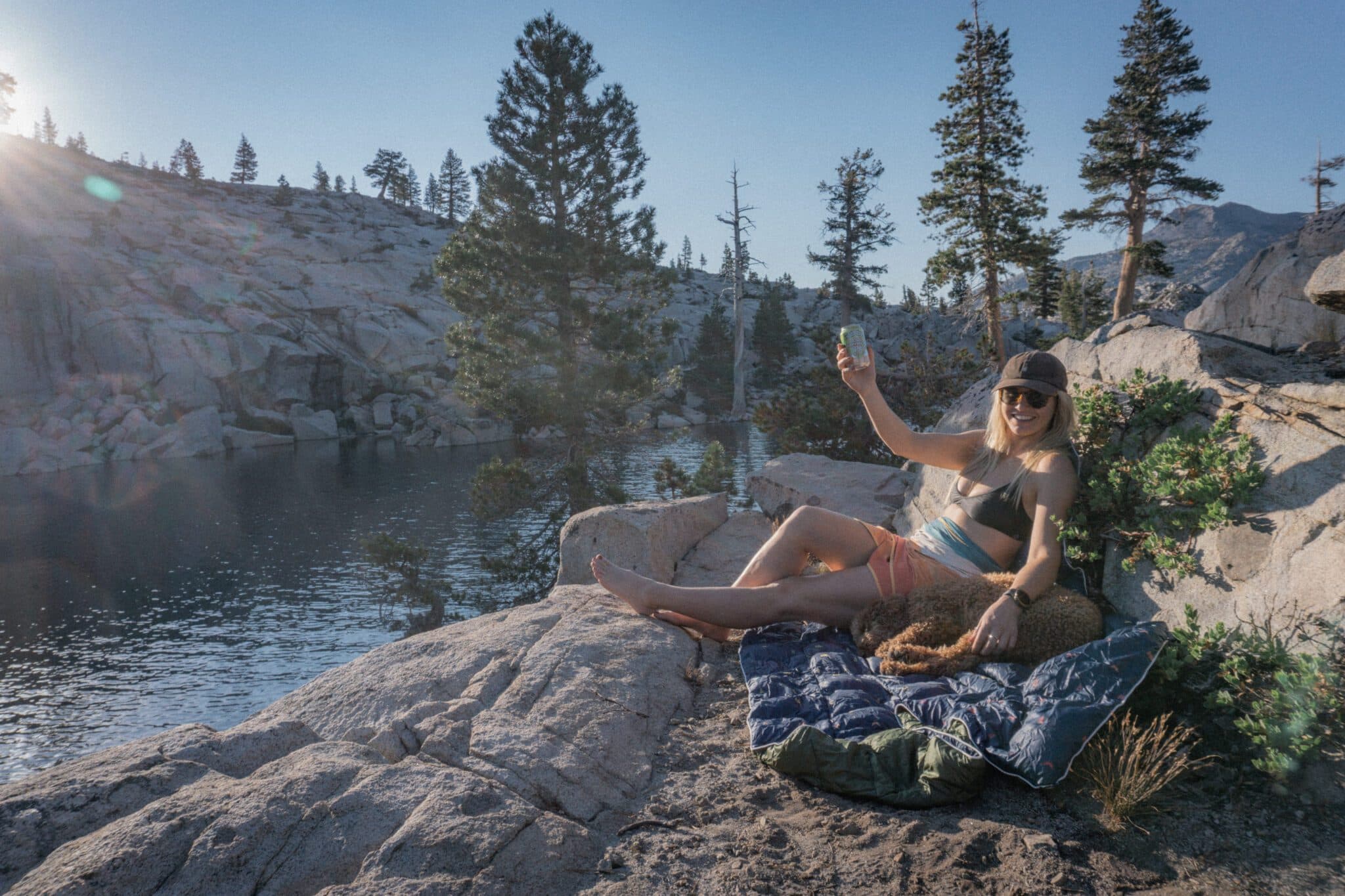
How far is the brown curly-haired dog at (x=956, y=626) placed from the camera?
12.8 feet

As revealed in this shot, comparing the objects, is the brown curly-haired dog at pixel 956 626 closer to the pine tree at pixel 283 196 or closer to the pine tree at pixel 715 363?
the pine tree at pixel 715 363

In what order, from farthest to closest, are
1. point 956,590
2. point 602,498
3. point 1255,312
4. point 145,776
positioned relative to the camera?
point 602,498, point 1255,312, point 956,590, point 145,776

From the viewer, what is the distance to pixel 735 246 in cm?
4809

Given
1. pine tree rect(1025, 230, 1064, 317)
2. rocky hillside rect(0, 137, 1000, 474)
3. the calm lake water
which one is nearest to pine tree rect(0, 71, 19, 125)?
rocky hillside rect(0, 137, 1000, 474)

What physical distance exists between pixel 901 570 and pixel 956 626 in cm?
54

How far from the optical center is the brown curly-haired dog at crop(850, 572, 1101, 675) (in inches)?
153

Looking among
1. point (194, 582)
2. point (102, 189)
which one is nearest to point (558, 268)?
point (194, 582)

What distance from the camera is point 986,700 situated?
349 cm

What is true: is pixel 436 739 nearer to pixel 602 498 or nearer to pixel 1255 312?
pixel 602 498

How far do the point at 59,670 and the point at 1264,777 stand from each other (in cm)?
2036

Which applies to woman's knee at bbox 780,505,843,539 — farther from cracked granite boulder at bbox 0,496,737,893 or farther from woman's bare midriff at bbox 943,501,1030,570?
cracked granite boulder at bbox 0,496,737,893

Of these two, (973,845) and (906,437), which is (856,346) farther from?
(973,845)

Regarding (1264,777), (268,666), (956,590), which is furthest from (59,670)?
(1264,777)

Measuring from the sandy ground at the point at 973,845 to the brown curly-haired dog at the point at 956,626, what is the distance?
815 mm
